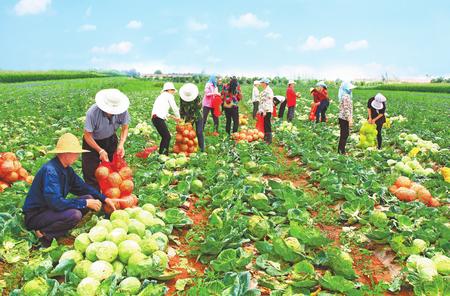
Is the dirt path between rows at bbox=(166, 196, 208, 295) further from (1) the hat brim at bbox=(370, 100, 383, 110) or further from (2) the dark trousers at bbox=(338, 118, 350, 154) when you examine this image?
(1) the hat brim at bbox=(370, 100, 383, 110)

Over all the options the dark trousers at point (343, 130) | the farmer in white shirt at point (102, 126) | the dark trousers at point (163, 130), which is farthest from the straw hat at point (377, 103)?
the farmer in white shirt at point (102, 126)

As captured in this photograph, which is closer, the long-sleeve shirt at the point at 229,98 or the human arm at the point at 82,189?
the human arm at the point at 82,189

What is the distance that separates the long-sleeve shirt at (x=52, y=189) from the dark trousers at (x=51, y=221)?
5 cm

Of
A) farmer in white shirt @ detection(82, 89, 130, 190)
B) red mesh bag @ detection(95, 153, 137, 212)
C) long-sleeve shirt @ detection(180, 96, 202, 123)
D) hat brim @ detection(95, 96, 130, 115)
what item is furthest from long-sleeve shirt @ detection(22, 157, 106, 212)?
long-sleeve shirt @ detection(180, 96, 202, 123)

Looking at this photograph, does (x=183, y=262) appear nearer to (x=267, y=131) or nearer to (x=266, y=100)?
(x=266, y=100)

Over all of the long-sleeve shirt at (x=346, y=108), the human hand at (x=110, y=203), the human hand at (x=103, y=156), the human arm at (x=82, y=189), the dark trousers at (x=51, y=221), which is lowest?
the dark trousers at (x=51, y=221)

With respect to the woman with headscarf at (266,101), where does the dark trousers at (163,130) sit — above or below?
below

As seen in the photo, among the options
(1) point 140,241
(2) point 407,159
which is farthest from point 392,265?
(2) point 407,159

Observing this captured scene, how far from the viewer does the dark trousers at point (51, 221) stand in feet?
15.8

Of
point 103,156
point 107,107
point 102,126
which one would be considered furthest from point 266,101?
point 103,156

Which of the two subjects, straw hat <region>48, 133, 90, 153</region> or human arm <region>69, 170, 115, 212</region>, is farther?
human arm <region>69, 170, 115, 212</region>

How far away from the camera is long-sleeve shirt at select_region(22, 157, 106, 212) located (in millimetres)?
4648

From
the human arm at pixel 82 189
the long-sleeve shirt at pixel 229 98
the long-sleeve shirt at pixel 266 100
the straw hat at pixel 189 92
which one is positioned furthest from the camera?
the long-sleeve shirt at pixel 229 98

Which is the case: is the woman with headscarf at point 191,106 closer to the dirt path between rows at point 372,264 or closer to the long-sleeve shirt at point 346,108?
the long-sleeve shirt at point 346,108
